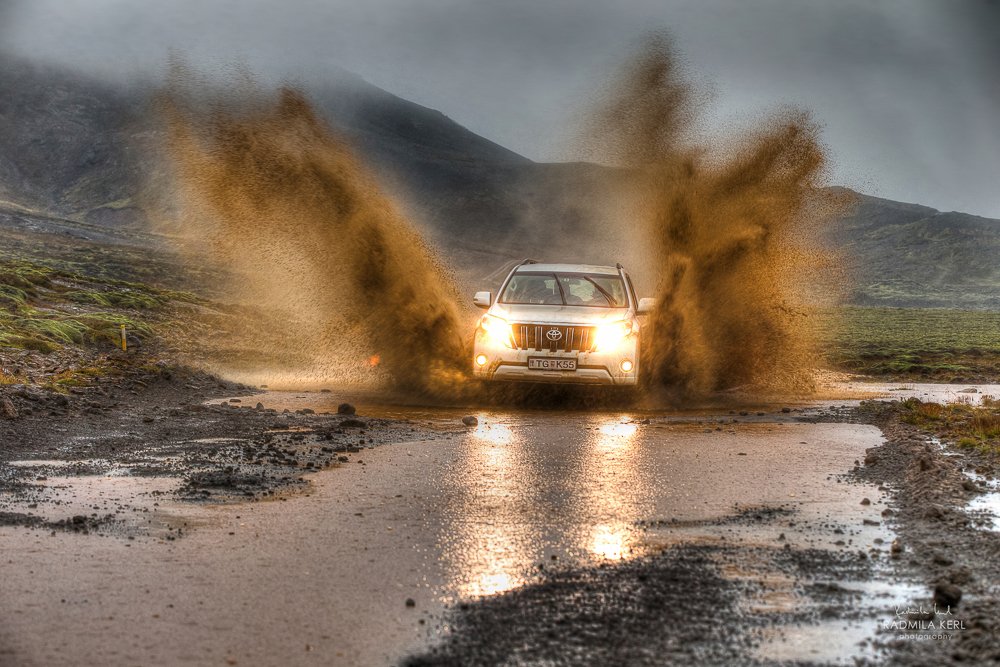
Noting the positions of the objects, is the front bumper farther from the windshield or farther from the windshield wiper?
the windshield

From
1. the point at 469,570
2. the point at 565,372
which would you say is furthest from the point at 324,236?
the point at 469,570

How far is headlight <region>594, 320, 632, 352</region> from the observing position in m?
14.2

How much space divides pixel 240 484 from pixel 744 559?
431 cm

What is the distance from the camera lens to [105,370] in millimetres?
17484

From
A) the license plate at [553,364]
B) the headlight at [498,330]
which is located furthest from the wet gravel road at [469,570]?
the headlight at [498,330]

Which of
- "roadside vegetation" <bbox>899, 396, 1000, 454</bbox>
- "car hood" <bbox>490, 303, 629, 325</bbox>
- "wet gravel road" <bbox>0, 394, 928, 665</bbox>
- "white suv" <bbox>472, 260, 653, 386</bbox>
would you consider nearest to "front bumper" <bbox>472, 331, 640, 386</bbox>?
"white suv" <bbox>472, 260, 653, 386</bbox>

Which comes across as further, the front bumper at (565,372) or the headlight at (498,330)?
the headlight at (498,330)

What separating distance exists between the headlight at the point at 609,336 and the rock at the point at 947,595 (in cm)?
929

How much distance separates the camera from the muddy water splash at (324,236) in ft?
57.6

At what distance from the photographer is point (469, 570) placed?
5.71 meters

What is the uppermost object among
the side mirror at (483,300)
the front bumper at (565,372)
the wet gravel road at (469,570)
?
the side mirror at (483,300)

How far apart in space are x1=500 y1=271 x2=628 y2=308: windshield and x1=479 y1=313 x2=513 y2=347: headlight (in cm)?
83

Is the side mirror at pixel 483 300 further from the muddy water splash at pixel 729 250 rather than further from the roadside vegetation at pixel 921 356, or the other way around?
the roadside vegetation at pixel 921 356

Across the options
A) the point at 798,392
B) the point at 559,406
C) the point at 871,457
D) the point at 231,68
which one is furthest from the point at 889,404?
the point at 231,68
